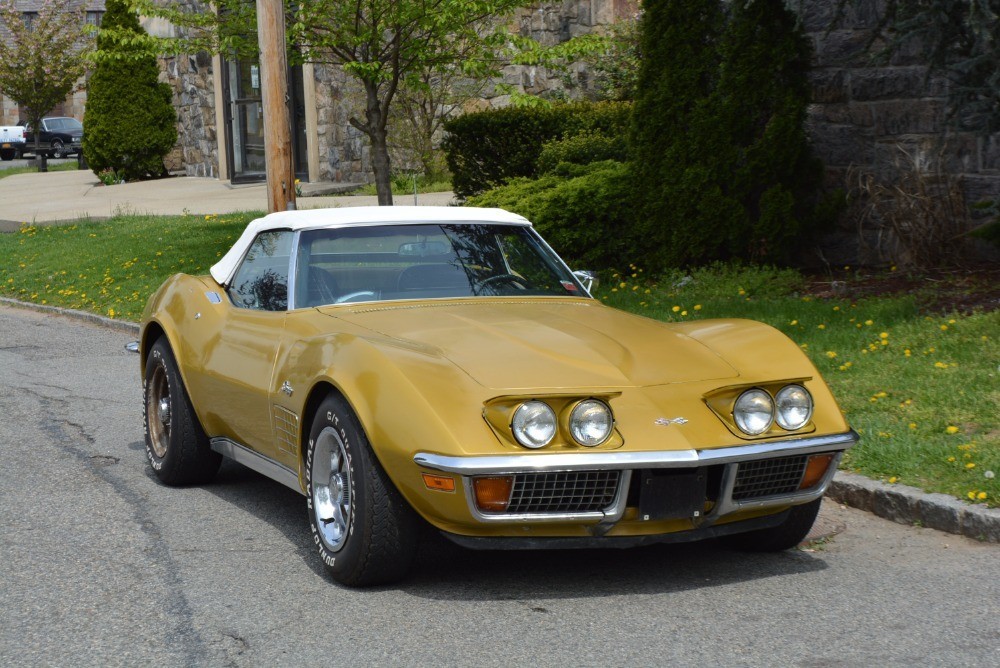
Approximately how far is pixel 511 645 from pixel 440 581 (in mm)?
762

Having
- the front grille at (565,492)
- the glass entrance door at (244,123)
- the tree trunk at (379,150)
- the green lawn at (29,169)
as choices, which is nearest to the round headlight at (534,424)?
the front grille at (565,492)

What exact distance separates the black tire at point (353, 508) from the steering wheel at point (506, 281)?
1.27m

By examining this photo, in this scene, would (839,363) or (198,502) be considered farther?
(839,363)

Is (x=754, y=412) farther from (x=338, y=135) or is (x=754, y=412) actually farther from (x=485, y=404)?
(x=338, y=135)

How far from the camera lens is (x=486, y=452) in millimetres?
4387

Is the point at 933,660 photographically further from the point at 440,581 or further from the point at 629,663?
the point at 440,581

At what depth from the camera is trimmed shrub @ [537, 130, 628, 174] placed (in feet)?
49.9

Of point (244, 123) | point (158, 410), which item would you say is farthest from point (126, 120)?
point (158, 410)

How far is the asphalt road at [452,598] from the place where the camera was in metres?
4.21

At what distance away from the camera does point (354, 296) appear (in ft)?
19.0

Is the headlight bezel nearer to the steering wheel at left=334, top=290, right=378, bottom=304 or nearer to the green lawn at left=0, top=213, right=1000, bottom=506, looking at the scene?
the green lawn at left=0, top=213, right=1000, bottom=506

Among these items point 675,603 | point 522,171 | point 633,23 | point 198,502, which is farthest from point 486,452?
point 633,23

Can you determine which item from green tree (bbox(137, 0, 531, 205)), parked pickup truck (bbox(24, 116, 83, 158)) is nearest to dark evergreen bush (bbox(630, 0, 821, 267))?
green tree (bbox(137, 0, 531, 205))

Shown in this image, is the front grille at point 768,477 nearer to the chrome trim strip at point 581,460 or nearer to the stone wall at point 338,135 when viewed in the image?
the chrome trim strip at point 581,460
